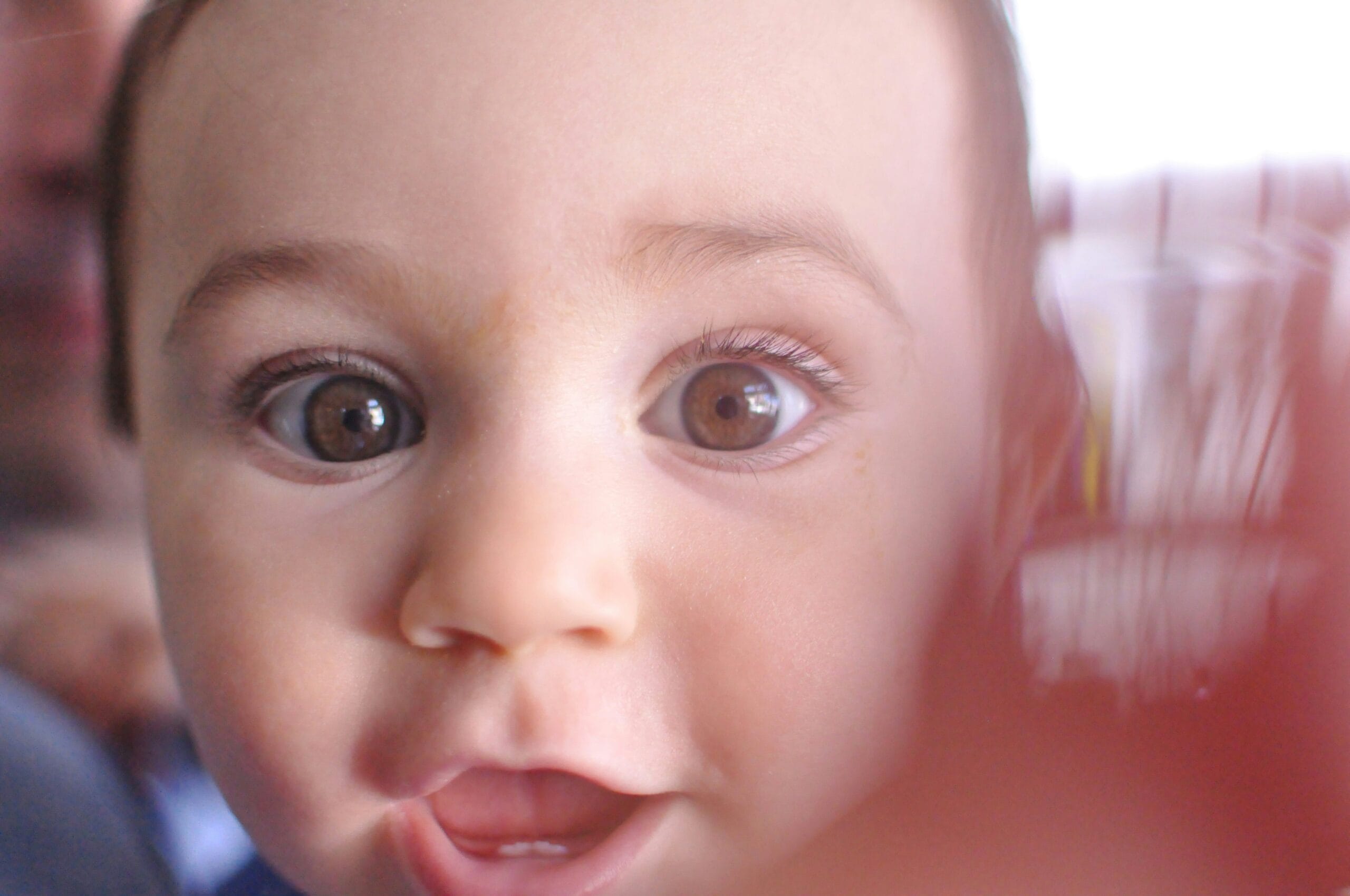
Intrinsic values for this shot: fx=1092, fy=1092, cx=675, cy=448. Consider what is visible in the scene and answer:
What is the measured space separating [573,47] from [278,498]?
0.20 meters

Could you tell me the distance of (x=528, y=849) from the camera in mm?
406

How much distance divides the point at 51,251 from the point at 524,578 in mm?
348

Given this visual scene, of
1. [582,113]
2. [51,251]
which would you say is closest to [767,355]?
[582,113]

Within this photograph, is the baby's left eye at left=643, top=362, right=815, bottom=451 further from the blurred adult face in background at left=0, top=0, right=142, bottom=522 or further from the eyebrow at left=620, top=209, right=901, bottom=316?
the blurred adult face in background at left=0, top=0, right=142, bottom=522

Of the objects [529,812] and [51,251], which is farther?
[51,251]

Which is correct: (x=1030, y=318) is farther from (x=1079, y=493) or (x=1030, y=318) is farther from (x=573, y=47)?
(x=573, y=47)

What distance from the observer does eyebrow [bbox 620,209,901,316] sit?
37cm

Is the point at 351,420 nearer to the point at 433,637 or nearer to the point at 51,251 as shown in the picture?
the point at 433,637

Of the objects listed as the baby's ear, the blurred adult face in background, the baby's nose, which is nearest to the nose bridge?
the baby's nose

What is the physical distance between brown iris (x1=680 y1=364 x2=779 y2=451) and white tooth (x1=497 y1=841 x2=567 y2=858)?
0.16m

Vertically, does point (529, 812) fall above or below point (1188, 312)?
below

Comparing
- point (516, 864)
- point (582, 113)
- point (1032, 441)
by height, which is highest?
point (582, 113)

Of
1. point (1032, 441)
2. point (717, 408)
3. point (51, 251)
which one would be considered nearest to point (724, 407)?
point (717, 408)

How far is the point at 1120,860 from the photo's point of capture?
0.34 m
